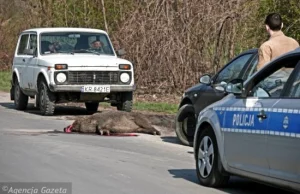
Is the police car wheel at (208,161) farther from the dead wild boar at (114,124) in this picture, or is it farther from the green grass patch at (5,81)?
the green grass patch at (5,81)

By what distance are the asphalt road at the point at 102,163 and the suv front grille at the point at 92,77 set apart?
2429 mm

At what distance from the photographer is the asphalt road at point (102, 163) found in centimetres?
891

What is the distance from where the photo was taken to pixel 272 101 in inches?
305

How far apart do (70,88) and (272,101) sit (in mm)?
10094

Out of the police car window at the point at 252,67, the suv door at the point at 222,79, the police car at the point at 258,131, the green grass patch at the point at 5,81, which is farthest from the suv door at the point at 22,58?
the police car at the point at 258,131

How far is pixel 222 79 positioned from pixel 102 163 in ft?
7.86

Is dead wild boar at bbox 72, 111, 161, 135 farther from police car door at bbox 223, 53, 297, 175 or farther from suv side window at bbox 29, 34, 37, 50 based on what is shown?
police car door at bbox 223, 53, 297, 175

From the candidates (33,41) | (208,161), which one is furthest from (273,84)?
(33,41)

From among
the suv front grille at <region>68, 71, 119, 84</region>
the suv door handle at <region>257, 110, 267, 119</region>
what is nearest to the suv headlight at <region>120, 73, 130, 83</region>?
the suv front grille at <region>68, 71, 119, 84</region>

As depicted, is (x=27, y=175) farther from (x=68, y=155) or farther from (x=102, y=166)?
(x=68, y=155)

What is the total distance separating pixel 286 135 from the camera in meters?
7.31

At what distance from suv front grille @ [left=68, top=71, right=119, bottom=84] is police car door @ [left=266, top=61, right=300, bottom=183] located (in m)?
10.3

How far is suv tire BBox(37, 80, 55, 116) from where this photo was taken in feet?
58.3

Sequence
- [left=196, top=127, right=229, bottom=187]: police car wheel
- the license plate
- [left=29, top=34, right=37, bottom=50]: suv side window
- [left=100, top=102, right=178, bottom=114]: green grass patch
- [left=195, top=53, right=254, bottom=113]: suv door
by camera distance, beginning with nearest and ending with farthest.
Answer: [left=196, top=127, right=229, bottom=187]: police car wheel, [left=195, top=53, right=254, bottom=113]: suv door, the license plate, [left=100, top=102, right=178, bottom=114]: green grass patch, [left=29, top=34, right=37, bottom=50]: suv side window
